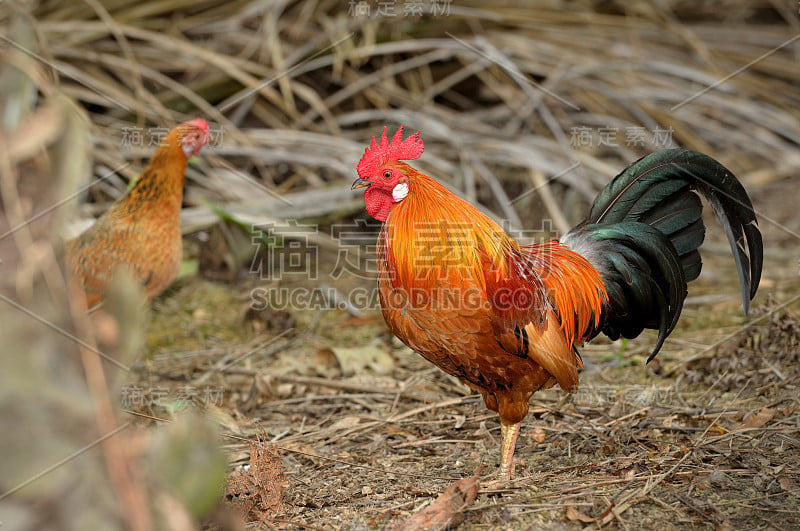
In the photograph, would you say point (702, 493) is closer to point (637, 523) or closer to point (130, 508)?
point (637, 523)

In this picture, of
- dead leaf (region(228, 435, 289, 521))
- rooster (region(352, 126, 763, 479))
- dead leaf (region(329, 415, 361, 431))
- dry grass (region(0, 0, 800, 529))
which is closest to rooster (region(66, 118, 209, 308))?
dry grass (region(0, 0, 800, 529))

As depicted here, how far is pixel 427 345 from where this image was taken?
2.96 m

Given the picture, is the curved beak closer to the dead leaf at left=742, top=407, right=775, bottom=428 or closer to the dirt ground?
the dirt ground

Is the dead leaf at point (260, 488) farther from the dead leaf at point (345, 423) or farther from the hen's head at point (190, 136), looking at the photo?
the hen's head at point (190, 136)

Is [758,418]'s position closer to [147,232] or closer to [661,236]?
[661,236]

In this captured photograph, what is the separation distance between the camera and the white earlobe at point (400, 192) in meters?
3.11

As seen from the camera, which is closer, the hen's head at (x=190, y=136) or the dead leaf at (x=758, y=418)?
the dead leaf at (x=758, y=418)

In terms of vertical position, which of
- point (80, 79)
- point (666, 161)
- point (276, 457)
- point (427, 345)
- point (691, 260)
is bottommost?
point (276, 457)

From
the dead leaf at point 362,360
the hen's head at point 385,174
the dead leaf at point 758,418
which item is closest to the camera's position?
the hen's head at point 385,174

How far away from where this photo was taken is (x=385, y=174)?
3.12 meters

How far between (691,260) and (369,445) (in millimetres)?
1959

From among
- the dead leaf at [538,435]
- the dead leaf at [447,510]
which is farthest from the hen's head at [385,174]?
the dead leaf at [538,435]

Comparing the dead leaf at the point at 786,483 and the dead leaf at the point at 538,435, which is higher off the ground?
the dead leaf at the point at 786,483

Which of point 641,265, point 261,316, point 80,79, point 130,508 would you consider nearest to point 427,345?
point 641,265
